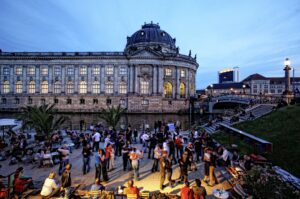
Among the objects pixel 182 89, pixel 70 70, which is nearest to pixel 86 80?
pixel 70 70

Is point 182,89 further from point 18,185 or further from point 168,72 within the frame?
point 18,185

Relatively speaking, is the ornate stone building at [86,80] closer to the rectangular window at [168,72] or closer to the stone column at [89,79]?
the stone column at [89,79]

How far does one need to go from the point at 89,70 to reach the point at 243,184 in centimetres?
6265

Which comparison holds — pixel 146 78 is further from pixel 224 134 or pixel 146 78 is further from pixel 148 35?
pixel 224 134

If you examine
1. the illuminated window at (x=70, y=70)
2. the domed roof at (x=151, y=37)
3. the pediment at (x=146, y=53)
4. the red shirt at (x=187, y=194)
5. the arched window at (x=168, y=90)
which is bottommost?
the red shirt at (x=187, y=194)

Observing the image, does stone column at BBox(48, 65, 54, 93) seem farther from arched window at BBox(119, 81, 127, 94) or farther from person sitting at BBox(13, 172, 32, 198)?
person sitting at BBox(13, 172, 32, 198)

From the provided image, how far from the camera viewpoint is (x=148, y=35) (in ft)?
259

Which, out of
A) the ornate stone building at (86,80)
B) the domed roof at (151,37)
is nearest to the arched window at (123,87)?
the ornate stone building at (86,80)

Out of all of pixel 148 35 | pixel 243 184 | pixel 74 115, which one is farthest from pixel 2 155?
pixel 148 35

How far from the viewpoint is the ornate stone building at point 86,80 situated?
6625cm

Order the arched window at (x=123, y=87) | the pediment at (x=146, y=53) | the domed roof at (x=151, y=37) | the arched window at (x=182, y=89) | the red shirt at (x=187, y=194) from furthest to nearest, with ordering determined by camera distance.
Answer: the domed roof at (x=151, y=37) < the arched window at (x=182, y=89) < the arched window at (x=123, y=87) < the pediment at (x=146, y=53) < the red shirt at (x=187, y=194)

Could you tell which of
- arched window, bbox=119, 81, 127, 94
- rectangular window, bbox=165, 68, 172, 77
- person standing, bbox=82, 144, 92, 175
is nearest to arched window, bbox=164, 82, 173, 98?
rectangular window, bbox=165, 68, 172, 77

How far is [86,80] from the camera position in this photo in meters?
67.1

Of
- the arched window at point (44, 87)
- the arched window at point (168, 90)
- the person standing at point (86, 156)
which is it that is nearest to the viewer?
the person standing at point (86, 156)
